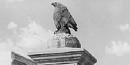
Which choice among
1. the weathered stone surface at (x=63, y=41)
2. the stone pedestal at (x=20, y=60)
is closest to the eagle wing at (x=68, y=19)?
the weathered stone surface at (x=63, y=41)

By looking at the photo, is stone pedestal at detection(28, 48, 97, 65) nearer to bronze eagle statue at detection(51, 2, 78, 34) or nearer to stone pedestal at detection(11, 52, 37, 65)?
bronze eagle statue at detection(51, 2, 78, 34)

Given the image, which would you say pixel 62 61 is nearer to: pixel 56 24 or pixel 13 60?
pixel 56 24

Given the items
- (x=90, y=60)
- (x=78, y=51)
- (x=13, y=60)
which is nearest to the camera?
(x=78, y=51)

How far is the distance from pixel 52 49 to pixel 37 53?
0.23 metres

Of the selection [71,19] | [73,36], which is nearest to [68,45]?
[73,36]

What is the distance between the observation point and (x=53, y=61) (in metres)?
4.20

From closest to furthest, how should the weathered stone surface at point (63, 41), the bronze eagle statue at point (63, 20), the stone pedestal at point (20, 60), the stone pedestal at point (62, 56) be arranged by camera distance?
the stone pedestal at point (62, 56) < the weathered stone surface at point (63, 41) < the bronze eagle statue at point (63, 20) < the stone pedestal at point (20, 60)

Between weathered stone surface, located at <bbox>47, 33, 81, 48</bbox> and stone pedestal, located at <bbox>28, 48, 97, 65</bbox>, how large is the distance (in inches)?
5.4

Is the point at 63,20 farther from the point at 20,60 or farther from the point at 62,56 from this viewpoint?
the point at 20,60

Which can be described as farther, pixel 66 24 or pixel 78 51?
pixel 66 24

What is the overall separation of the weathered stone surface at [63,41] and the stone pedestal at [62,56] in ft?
0.45

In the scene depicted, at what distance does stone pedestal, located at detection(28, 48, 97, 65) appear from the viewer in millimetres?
4039

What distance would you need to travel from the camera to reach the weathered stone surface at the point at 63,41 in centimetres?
426

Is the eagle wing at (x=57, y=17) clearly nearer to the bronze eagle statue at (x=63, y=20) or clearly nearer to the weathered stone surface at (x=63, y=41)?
the bronze eagle statue at (x=63, y=20)
